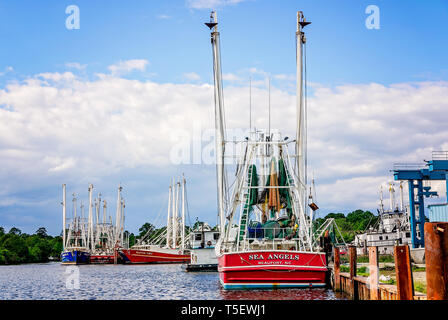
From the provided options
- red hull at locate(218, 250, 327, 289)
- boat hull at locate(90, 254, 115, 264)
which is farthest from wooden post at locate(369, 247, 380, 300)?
boat hull at locate(90, 254, 115, 264)

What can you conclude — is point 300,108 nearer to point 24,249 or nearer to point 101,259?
point 101,259

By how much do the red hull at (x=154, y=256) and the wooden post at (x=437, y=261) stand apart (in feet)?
310

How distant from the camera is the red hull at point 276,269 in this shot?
99.2ft

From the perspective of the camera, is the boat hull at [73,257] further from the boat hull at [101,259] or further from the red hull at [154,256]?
the red hull at [154,256]

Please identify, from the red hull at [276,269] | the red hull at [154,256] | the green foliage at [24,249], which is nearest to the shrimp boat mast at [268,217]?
the red hull at [276,269]

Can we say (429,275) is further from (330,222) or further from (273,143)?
(330,222)

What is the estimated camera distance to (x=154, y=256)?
104062 millimetres

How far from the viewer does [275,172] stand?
120 feet

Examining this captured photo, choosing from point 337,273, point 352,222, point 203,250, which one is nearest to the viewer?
point 337,273

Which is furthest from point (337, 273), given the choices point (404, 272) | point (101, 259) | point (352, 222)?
point (352, 222)

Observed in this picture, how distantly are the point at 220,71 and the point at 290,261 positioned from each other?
17486mm

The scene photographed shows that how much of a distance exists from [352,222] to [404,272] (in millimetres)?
139897

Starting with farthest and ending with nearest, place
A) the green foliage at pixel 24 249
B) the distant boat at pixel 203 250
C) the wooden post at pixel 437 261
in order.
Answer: the green foliage at pixel 24 249
the distant boat at pixel 203 250
the wooden post at pixel 437 261
